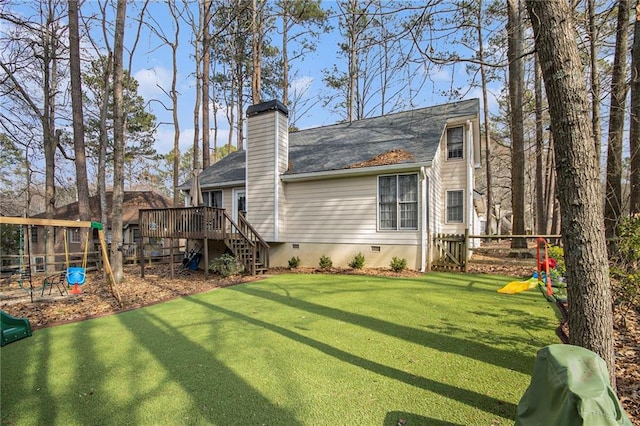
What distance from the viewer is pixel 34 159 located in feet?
54.6

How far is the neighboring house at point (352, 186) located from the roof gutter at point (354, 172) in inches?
1.2

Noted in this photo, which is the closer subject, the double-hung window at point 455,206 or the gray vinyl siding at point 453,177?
the gray vinyl siding at point 453,177

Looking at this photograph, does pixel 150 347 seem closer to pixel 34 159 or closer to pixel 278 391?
pixel 278 391

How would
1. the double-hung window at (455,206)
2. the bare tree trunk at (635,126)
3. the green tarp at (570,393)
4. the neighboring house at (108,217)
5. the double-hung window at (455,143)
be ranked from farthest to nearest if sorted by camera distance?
the neighboring house at (108,217), the double-hung window at (455,206), the double-hung window at (455,143), the bare tree trunk at (635,126), the green tarp at (570,393)

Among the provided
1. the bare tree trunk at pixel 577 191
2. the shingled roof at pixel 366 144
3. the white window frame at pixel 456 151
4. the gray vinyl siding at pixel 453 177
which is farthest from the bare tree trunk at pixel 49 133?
the white window frame at pixel 456 151

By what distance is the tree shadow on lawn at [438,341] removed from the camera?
3387 mm

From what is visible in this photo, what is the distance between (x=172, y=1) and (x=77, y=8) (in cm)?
427

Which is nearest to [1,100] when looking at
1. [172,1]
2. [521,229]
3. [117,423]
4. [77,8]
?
[77,8]

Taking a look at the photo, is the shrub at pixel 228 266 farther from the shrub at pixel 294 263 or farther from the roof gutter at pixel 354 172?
the roof gutter at pixel 354 172

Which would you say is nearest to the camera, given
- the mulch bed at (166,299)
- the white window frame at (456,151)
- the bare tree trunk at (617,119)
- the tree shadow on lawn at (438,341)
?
the mulch bed at (166,299)

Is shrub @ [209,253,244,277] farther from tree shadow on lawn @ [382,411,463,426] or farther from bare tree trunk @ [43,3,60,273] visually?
bare tree trunk @ [43,3,60,273]

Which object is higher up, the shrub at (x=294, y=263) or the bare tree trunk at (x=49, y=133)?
the bare tree trunk at (x=49, y=133)

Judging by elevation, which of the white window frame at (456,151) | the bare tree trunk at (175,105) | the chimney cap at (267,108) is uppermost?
the bare tree trunk at (175,105)

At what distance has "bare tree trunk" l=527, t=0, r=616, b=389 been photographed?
218 cm
